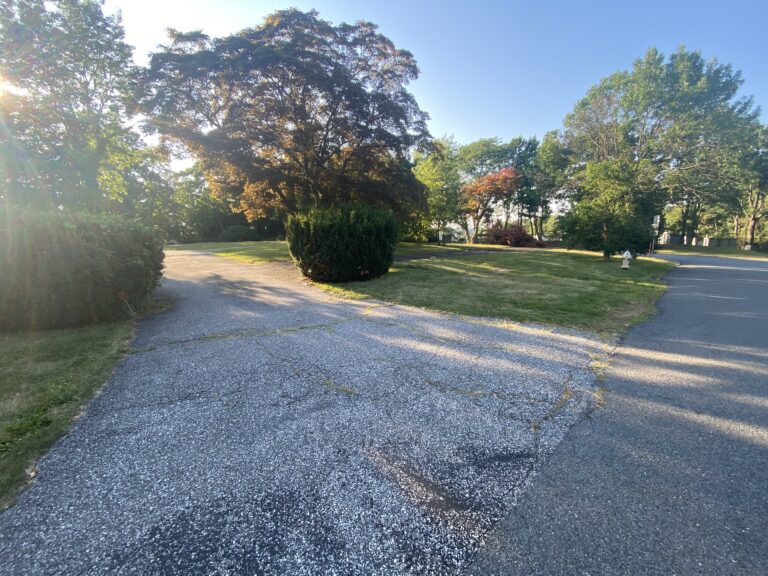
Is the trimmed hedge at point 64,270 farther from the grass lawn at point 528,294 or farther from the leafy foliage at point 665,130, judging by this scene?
the leafy foliage at point 665,130

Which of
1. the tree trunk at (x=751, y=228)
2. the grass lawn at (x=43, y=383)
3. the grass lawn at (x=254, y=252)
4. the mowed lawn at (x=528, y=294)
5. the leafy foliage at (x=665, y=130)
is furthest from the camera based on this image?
the tree trunk at (x=751, y=228)

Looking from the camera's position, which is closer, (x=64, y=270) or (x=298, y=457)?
(x=298, y=457)

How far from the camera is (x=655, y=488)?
180 centimetres

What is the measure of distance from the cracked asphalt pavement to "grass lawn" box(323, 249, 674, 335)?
5.55 feet

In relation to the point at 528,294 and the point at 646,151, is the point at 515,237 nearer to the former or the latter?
the point at 646,151

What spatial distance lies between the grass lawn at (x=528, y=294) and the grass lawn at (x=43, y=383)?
14.8ft

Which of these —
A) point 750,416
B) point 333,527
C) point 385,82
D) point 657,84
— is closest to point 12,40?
point 385,82

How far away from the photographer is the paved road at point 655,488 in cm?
141

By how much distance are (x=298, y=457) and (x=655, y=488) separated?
87.2 inches

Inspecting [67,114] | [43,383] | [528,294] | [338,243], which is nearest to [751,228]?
[528,294]

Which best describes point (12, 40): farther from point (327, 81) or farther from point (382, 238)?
point (382, 238)

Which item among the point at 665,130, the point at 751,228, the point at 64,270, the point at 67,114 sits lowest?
the point at 64,270

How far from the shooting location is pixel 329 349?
4012mm

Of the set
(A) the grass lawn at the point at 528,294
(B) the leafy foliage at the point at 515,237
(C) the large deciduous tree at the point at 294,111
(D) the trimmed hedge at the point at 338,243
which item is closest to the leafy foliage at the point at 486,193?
(B) the leafy foliage at the point at 515,237
